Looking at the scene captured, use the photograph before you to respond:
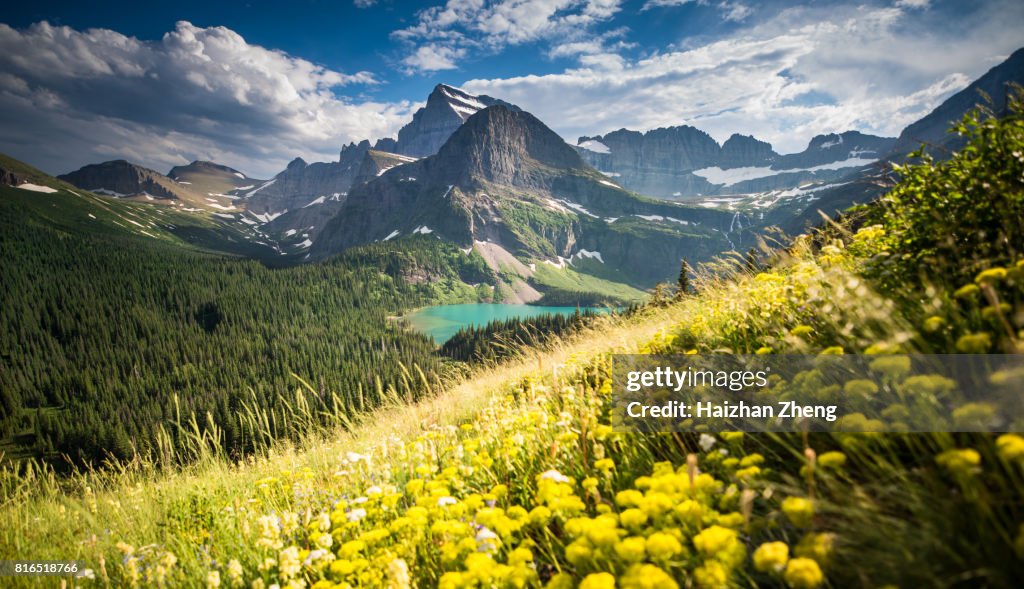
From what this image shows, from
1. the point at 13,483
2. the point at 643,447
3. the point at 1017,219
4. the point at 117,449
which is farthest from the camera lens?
the point at 117,449

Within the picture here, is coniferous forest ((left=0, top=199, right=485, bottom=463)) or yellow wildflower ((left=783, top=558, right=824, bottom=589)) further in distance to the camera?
coniferous forest ((left=0, top=199, right=485, bottom=463))

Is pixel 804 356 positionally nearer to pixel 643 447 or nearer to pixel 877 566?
pixel 643 447

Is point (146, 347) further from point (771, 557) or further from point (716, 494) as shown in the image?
point (771, 557)

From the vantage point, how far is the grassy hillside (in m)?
1.64

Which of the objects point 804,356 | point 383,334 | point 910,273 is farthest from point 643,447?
point 383,334

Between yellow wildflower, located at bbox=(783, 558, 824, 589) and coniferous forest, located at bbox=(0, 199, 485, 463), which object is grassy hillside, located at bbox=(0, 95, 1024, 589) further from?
coniferous forest, located at bbox=(0, 199, 485, 463)

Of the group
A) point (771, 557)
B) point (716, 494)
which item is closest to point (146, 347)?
point (716, 494)

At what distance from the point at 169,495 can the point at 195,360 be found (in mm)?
174007

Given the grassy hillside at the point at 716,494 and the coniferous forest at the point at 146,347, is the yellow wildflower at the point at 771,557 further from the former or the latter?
the coniferous forest at the point at 146,347

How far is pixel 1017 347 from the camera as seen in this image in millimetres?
1737

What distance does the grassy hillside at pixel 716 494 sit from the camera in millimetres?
1637

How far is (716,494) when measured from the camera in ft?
7.58

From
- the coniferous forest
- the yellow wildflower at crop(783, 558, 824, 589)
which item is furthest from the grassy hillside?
the coniferous forest

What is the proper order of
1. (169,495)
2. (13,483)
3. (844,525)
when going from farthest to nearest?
(13,483) < (169,495) < (844,525)
